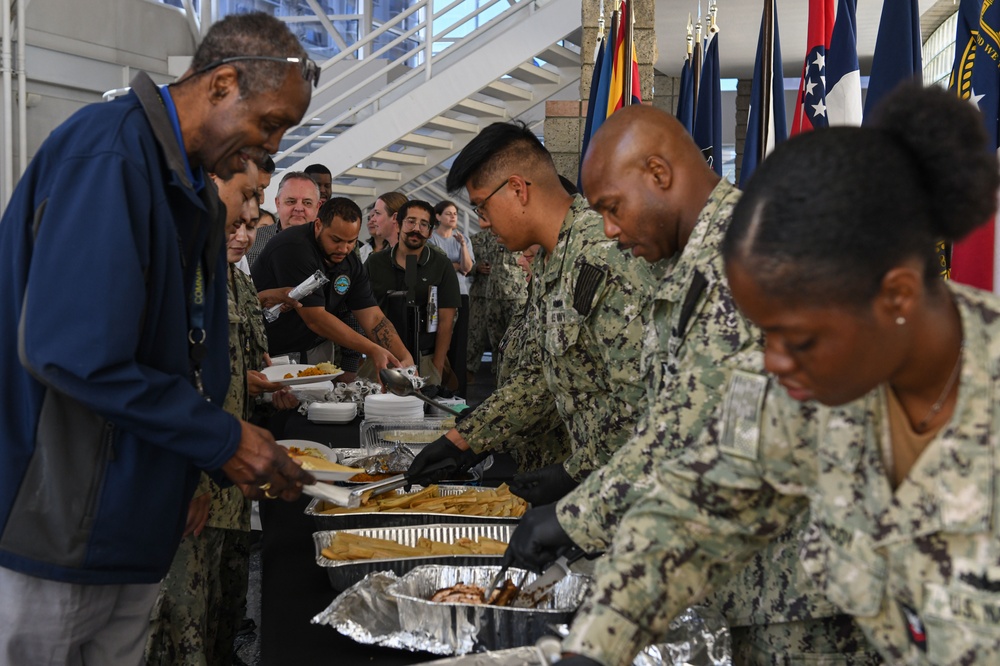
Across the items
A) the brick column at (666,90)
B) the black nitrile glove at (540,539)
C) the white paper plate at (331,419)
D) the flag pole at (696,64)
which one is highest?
the brick column at (666,90)

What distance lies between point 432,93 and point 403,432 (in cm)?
483

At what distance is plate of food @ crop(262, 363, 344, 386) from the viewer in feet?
10.3

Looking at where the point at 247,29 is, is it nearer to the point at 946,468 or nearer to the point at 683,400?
the point at 683,400

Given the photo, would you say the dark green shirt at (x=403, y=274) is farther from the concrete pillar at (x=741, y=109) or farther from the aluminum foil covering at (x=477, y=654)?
the concrete pillar at (x=741, y=109)

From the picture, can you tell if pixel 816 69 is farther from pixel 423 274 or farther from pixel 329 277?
pixel 423 274

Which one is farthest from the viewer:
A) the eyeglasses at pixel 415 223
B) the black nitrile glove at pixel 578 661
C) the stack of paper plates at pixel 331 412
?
the eyeglasses at pixel 415 223

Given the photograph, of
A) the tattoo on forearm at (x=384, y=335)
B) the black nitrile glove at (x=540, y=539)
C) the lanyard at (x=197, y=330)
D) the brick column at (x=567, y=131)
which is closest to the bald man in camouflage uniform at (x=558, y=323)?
the black nitrile glove at (x=540, y=539)

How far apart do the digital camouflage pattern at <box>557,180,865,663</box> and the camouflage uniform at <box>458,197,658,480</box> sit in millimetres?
488

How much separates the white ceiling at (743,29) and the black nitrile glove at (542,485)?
542cm

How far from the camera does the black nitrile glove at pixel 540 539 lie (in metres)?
1.27

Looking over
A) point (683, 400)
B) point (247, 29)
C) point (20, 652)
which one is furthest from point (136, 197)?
point (683, 400)

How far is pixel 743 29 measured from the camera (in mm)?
7512

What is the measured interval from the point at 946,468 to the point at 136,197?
3.30 feet

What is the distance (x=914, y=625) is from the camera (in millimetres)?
838
